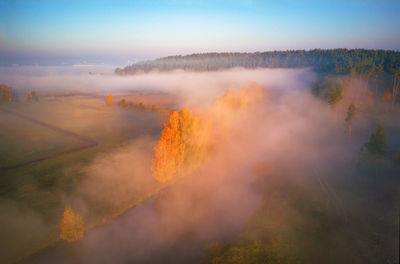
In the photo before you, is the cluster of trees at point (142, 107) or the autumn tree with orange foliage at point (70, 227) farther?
the cluster of trees at point (142, 107)

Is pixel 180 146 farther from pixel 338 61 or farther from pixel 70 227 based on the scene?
pixel 338 61

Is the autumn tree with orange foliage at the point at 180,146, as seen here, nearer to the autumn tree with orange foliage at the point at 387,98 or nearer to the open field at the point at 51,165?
the open field at the point at 51,165

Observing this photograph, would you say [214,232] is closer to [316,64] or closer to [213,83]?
[213,83]

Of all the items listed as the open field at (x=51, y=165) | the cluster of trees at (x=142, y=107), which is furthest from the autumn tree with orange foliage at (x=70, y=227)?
the cluster of trees at (x=142, y=107)

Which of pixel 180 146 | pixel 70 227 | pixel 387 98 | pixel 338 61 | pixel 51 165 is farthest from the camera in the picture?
pixel 338 61

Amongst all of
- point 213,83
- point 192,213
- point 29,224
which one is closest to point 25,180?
point 29,224

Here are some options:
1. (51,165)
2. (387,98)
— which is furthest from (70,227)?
(387,98)

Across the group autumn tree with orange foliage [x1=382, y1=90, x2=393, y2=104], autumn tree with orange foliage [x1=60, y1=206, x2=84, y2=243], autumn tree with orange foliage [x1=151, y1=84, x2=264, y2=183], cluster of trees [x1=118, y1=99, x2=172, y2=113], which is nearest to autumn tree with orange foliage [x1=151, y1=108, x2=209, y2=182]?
autumn tree with orange foliage [x1=151, y1=84, x2=264, y2=183]

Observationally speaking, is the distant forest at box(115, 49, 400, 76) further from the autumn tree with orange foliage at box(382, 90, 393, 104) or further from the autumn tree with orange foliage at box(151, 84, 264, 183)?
the autumn tree with orange foliage at box(151, 84, 264, 183)

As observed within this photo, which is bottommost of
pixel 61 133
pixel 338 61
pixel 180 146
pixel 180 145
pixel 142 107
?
pixel 61 133
